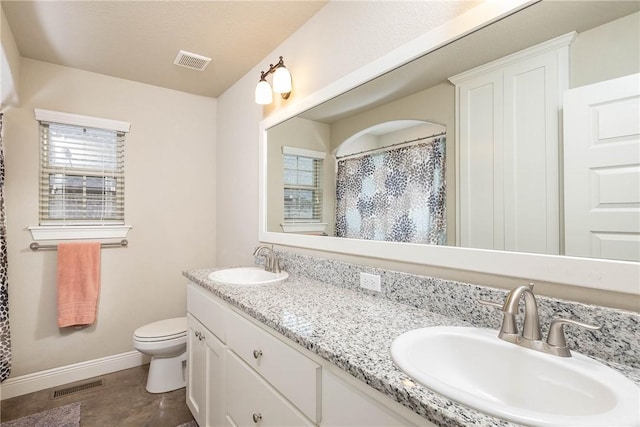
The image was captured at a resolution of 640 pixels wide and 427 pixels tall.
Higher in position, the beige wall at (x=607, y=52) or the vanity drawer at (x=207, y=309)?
the beige wall at (x=607, y=52)

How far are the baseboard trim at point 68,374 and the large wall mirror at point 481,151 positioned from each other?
204cm

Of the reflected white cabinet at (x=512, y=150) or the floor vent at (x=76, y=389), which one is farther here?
the floor vent at (x=76, y=389)

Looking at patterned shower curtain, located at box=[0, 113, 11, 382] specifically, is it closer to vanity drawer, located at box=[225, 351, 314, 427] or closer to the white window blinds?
the white window blinds

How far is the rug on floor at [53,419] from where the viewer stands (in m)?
1.88

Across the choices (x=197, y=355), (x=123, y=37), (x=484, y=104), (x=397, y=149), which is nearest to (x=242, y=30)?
(x=123, y=37)

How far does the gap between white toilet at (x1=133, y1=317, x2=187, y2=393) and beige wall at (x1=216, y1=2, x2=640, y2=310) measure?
72 cm

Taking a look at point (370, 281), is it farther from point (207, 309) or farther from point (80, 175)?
point (80, 175)

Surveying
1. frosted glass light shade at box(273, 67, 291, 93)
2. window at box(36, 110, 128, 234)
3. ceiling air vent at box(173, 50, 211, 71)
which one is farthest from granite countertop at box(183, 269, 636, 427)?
ceiling air vent at box(173, 50, 211, 71)

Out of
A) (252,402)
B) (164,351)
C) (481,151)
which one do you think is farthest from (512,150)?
(164,351)

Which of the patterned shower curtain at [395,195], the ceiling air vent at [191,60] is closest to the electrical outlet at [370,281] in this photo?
the patterned shower curtain at [395,195]

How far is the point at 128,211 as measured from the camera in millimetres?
2631

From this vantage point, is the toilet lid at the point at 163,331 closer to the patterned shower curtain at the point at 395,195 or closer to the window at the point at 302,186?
the window at the point at 302,186

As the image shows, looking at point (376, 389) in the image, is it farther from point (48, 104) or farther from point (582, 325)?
point (48, 104)

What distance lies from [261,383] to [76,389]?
2015mm
